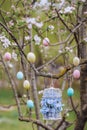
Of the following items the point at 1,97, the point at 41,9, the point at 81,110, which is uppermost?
the point at 41,9

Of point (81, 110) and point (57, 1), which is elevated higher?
point (57, 1)

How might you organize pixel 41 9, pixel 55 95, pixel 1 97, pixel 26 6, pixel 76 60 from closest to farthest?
1. pixel 76 60
2. pixel 55 95
3. pixel 26 6
4. pixel 41 9
5. pixel 1 97

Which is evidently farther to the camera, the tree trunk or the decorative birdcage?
the decorative birdcage

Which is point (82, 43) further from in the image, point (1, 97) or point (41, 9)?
point (1, 97)

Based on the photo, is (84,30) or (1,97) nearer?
(84,30)

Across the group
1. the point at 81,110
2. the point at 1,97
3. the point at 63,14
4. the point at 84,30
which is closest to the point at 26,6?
the point at 63,14

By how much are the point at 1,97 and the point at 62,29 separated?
344cm

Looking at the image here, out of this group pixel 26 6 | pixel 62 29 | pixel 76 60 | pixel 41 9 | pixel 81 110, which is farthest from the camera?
pixel 62 29

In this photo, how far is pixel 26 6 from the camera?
1.75 metres

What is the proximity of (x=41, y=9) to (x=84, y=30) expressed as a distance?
45cm

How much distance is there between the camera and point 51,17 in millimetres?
1672

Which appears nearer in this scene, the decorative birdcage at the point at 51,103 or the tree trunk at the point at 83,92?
the tree trunk at the point at 83,92

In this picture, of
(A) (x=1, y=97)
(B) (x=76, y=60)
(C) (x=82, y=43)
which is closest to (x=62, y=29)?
(C) (x=82, y=43)

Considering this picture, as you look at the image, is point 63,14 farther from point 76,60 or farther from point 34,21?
point 76,60
